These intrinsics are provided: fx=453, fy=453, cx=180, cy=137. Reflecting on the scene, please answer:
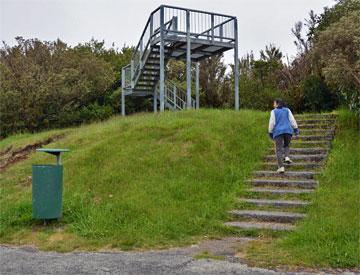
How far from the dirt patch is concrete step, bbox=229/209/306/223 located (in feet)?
26.4

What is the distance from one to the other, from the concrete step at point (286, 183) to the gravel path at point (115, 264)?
3.43 m

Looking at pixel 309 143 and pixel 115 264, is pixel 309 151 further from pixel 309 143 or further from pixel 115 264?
pixel 115 264

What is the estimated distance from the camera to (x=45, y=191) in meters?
8.01

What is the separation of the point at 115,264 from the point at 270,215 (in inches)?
123

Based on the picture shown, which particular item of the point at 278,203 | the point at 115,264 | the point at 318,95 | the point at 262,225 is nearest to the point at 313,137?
the point at 278,203

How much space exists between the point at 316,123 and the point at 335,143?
176 cm

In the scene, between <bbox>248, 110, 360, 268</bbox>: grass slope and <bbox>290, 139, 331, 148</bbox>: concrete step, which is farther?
<bbox>290, 139, 331, 148</bbox>: concrete step

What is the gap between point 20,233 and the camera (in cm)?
784

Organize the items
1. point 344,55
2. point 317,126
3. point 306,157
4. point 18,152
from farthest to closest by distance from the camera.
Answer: point 18,152 → point 317,126 → point 344,55 → point 306,157

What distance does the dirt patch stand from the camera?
549 inches

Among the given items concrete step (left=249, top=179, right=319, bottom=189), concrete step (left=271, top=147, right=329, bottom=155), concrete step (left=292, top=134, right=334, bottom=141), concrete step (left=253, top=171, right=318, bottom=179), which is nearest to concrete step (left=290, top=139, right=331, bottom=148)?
concrete step (left=292, top=134, right=334, bottom=141)

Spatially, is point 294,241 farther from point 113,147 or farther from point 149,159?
point 113,147

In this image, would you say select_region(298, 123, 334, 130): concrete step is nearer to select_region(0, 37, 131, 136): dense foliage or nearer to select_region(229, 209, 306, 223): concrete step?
select_region(229, 209, 306, 223): concrete step

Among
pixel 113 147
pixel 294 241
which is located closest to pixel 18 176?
pixel 113 147
